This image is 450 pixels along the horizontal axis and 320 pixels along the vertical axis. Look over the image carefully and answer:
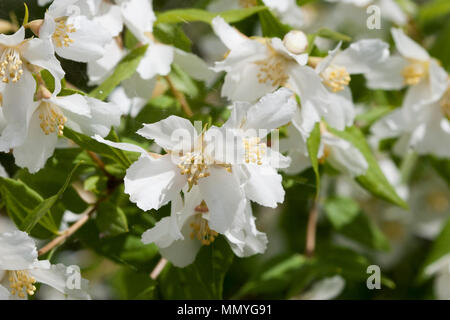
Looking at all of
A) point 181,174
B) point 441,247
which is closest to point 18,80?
point 181,174

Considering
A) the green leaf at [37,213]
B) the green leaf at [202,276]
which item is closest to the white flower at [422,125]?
the green leaf at [202,276]

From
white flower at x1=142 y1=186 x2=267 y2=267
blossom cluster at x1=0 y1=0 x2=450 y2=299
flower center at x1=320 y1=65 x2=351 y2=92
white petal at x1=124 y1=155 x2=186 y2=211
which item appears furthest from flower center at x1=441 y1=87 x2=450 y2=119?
white petal at x1=124 y1=155 x2=186 y2=211

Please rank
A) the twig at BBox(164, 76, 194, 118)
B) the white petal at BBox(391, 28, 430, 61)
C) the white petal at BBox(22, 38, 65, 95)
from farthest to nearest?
the white petal at BBox(391, 28, 430, 61)
the twig at BBox(164, 76, 194, 118)
the white petal at BBox(22, 38, 65, 95)

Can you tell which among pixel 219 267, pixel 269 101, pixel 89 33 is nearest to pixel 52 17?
pixel 89 33

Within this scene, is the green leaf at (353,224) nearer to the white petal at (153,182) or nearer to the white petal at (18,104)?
the white petal at (153,182)

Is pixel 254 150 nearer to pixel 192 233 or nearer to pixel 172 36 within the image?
pixel 192 233

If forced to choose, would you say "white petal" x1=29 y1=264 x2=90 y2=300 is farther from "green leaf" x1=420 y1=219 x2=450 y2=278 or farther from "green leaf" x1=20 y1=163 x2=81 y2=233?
"green leaf" x1=420 y1=219 x2=450 y2=278
